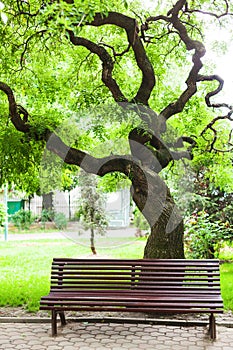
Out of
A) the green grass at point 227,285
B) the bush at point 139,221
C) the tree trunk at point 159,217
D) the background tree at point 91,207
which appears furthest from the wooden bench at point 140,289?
the bush at point 139,221

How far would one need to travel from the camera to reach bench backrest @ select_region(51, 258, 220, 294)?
6.00 metres

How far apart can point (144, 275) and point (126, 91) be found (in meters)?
2.99

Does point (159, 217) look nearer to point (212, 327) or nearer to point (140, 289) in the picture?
point (140, 289)

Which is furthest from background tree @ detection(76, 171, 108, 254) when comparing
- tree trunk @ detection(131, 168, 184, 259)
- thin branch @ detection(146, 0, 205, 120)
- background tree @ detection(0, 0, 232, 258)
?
tree trunk @ detection(131, 168, 184, 259)

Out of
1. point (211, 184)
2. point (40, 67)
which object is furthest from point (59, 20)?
point (211, 184)

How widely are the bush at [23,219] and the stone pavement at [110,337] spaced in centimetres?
1515

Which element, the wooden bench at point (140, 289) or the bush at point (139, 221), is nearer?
the wooden bench at point (140, 289)

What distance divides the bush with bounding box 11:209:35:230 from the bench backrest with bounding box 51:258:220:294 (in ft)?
49.7

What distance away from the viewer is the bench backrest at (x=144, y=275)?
5996mm

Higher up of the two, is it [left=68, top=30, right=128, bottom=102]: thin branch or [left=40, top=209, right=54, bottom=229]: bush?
[left=68, top=30, right=128, bottom=102]: thin branch

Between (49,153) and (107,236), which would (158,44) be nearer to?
(49,153)

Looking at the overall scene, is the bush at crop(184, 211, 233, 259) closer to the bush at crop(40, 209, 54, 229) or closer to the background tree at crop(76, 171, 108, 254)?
the background tree at crop(76, 171, 108, 254)

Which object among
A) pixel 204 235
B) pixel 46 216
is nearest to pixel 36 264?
pixel 204 235

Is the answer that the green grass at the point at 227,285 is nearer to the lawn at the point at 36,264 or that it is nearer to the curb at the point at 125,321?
the lawn at the point at 36,264
